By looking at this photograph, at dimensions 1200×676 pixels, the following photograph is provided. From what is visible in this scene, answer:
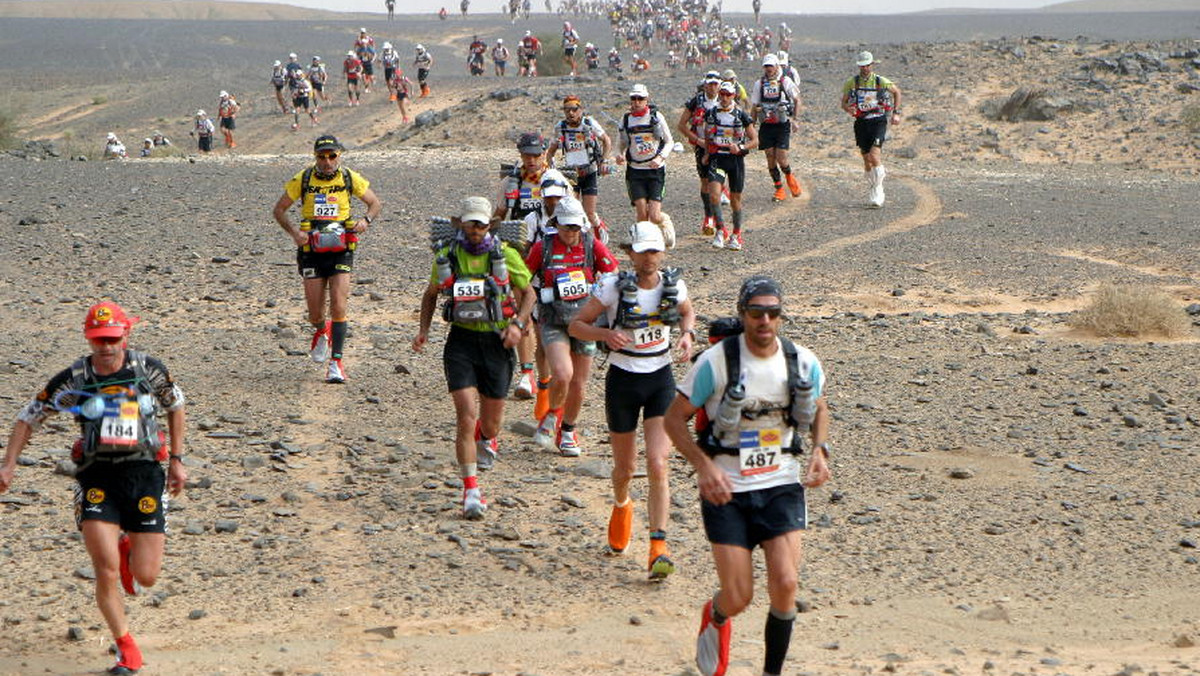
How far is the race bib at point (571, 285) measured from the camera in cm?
909

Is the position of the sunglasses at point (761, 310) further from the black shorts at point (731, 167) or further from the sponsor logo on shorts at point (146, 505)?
the black shorts at point (731, 167)

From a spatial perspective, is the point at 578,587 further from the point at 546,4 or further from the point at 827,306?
the point at 546,4

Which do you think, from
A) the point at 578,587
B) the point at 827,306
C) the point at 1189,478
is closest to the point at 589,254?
the point at 578,587

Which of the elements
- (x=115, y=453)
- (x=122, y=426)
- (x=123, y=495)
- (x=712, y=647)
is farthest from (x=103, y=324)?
A: (x=712, y=647)

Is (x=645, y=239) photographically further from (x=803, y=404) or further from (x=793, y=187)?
(x=793, y=187)

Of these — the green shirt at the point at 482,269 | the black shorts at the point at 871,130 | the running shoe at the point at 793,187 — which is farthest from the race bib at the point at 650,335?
the running shoe at the point at 793,187

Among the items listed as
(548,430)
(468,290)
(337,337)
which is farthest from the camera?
(337,337)

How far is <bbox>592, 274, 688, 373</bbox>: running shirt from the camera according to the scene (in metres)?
7.51

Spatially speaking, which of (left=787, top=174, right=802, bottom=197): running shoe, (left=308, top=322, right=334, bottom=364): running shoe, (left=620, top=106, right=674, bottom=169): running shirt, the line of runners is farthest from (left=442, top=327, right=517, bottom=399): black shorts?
(left=787, top=174, right=802, bottom=197): running shoe

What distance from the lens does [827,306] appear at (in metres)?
15.2

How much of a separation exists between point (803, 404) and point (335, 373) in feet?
21.2

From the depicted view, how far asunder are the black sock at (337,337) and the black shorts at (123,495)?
513 centimetres

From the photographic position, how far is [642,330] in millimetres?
7559

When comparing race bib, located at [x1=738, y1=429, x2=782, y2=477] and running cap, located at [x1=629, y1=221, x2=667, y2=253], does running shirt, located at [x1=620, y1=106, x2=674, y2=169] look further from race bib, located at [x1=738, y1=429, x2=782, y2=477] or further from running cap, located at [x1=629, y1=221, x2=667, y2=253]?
race bib, located at [x1=738, y1=429, x2=782, y2=477]
